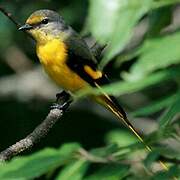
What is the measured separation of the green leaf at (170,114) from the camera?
1.39 meters

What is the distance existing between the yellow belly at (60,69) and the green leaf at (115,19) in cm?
384

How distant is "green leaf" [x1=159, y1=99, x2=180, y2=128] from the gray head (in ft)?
12.7

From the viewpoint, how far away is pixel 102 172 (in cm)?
143

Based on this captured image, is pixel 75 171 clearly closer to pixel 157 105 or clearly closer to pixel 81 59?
pixel 157 105

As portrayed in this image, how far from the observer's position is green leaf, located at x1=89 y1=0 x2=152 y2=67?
3.97ft

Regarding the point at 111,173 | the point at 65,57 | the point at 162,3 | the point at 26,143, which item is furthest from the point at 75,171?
the point at 65,57

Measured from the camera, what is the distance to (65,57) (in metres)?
5.12

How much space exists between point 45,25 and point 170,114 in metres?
4.12

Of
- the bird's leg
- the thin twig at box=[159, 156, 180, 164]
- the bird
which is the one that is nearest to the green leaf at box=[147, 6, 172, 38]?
the thin twig at box=[159, 156, 180, 164]

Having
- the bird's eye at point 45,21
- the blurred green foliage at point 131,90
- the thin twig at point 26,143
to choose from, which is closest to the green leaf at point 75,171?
the blurred green foliage at point 131,90

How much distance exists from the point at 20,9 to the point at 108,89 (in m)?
5.50

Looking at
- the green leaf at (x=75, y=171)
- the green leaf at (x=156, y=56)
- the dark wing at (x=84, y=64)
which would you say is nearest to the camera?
the green leaf at (x=156, y=56)

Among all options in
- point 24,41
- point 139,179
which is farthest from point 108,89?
point 24,41

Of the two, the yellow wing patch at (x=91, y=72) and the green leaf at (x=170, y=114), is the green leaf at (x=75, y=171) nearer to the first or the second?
Result: the green leaf at (x=170, y=114)
